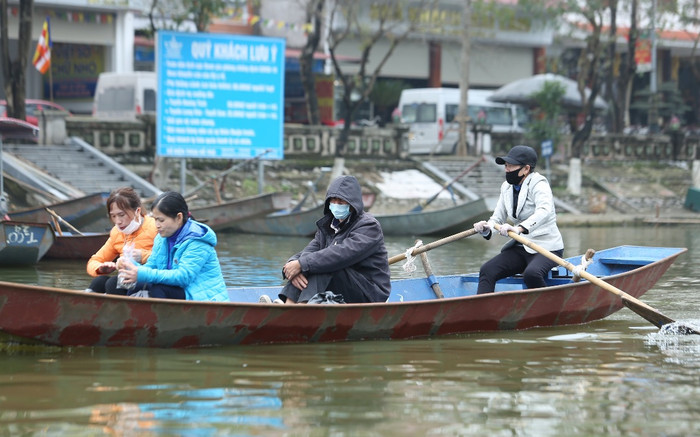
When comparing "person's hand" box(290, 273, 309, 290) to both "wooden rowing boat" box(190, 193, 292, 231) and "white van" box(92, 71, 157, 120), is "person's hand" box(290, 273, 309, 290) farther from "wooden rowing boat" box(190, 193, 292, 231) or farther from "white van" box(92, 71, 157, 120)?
"white van" box(92, 71, 157, 120)

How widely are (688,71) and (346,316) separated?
38.6 metres

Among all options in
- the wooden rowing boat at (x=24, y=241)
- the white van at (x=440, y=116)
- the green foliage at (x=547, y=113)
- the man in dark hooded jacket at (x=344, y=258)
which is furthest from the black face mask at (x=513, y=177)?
the white van at (x=440, y=116)

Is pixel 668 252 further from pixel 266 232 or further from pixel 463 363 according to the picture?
pixel 266 232

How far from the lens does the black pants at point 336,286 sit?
7996mm

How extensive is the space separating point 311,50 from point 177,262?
18839 millimetres

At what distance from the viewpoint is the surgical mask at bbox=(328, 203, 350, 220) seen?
779cm

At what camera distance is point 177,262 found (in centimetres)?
748

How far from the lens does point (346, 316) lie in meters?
7.86

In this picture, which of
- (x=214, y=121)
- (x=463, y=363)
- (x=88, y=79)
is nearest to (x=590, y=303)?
(x=463, y=363)

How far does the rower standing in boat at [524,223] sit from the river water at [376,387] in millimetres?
553

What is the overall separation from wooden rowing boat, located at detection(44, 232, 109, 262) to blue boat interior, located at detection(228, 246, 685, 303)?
5651 millimetres

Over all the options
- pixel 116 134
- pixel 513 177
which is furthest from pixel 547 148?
pixel 513 177

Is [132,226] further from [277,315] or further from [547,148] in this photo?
[547,148]

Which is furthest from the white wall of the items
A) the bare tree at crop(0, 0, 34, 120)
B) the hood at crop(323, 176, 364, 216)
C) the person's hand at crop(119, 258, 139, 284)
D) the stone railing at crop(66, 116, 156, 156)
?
the person's hand at crop(119, 258, 139, 284)
